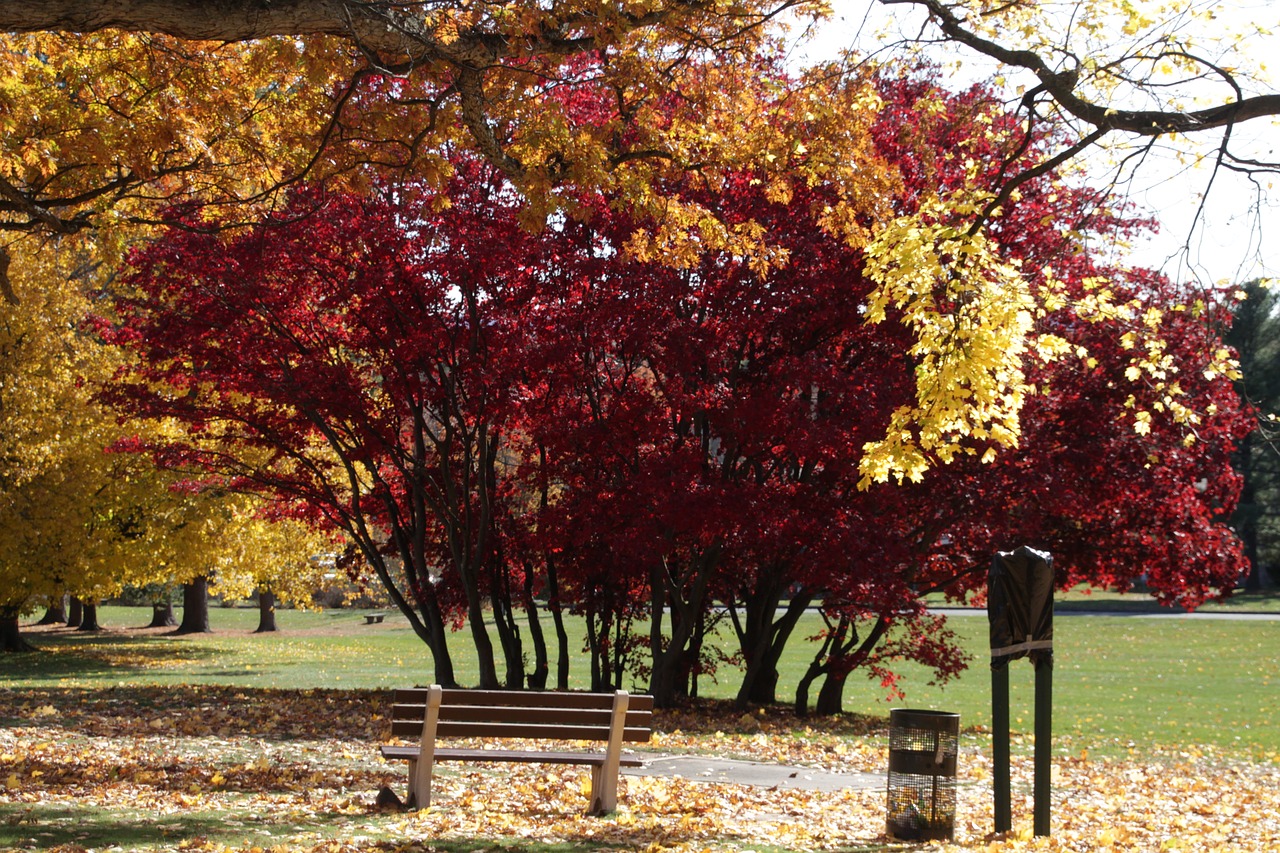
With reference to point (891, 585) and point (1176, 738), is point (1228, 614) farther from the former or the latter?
point (891, 585)

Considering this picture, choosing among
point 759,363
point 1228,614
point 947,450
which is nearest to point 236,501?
point 759,363

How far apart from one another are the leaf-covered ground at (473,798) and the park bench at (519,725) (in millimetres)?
244

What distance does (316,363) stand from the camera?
43.2 feet

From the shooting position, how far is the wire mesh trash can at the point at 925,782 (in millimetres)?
6910

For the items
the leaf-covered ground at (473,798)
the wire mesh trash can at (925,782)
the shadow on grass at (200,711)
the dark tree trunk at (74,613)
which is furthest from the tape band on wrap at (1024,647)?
the dark tree trunk at (74,613)

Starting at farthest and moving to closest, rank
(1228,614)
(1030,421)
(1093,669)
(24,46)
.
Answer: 1. (1228,614)
2. (1093,669)
3. (1030,421)
4. (24,46)

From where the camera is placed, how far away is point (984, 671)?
25.3m

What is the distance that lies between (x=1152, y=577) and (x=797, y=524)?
4608 millimetres

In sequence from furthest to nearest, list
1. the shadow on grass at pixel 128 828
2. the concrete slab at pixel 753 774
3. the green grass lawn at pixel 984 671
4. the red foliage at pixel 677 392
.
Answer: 1. the green grass lawn at pixel 984 671
2. the red foliage at pixel 677 392
3. the concrete slab at pixel 753 774
4. the shadow on grass at pixel 128 828

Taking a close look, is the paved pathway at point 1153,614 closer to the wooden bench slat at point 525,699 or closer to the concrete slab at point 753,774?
the concrete slab at point 753,774

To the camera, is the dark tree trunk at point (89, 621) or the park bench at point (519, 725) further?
the dark tree trunk at point (89, 621)

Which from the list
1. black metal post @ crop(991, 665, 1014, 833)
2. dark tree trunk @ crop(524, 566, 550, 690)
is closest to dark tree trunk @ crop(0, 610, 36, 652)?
dark tree trunk @ crop(524, 566, 550, 690)

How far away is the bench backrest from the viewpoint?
720cm

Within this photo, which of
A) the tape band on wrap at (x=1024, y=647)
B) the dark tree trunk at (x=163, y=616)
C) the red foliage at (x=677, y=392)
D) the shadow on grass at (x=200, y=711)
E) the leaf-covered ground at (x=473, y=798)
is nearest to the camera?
the leaf-covered ground at (x=473, y=798)
